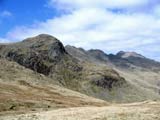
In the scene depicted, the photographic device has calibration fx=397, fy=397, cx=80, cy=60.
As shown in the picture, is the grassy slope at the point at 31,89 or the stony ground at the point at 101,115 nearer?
the stony ground at the point at 101,115

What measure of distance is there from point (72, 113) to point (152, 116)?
9763 mm

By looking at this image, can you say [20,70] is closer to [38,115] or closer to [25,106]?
[25,106]

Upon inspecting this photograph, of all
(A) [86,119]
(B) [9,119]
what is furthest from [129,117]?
(B) [9,119]

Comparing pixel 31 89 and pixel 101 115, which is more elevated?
pixel 31 89

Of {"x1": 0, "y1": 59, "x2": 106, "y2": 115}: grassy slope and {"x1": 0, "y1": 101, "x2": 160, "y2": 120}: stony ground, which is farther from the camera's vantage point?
{"x1": 0, "y1": 59, "x2": 106, "y2": 115}: grassy slope

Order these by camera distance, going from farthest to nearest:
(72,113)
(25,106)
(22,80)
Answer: (22,80) < (25,106) < (72,113)

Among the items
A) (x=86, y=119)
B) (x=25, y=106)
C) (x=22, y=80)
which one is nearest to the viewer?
(x=86, y=119)

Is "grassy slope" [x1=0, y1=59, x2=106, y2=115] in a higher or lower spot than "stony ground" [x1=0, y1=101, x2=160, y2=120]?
higher

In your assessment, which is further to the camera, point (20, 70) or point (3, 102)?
point (20, 70)

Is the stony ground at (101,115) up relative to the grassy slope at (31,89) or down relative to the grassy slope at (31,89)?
down

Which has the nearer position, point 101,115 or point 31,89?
point 101,115

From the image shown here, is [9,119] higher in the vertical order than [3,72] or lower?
lower

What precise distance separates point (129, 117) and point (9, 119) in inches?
588

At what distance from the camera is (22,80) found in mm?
140375
